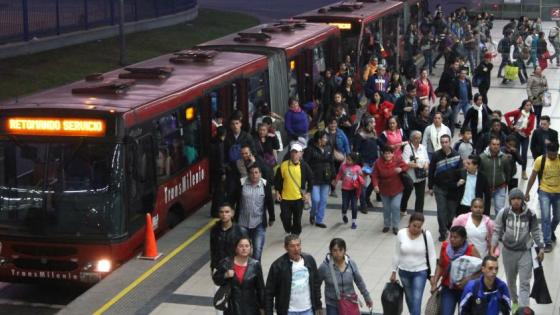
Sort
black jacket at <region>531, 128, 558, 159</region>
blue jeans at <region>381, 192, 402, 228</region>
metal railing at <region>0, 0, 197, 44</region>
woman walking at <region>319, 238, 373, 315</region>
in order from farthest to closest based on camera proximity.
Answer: metal railing at <region>0, 0, 197, 44</region> < black jacket at <region>531, 128, 558, 159</region> < blue jeans at <region>381, 192, 402, 228</region> < woman walking at <region>319, 238, 373, 315</region>

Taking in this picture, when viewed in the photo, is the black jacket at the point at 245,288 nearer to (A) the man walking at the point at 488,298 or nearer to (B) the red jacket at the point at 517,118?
(A) the man walking at the point at 488,298

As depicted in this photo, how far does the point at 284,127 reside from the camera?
23.5 m

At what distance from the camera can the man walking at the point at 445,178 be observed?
1694 centimetres

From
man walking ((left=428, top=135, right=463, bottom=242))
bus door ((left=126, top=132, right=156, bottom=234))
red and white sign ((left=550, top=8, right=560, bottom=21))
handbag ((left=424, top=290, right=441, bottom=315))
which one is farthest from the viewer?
red and white sign ((left=550, top=8, right=560, bottom=21))

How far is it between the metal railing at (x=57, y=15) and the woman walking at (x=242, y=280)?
26.5 meters

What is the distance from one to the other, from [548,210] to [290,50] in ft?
31.6

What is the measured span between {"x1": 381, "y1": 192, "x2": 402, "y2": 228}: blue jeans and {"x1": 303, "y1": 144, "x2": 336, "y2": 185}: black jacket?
0.95 metres

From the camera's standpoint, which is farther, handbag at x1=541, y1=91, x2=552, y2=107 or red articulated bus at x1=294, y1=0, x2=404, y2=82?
red articulated bus at x1=294, y1=0, x2=404, y2=82

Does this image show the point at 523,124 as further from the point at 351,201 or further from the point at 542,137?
the point at 351,201

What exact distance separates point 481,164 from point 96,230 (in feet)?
18.3

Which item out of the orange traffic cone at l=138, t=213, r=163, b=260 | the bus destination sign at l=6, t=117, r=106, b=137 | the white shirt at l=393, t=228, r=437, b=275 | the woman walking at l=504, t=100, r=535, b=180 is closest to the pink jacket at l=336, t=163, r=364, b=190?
the orange traffic cone at l=138, t=213, r=163, b=260

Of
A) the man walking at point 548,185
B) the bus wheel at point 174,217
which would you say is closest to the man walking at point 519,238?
the man walking at point 548,185

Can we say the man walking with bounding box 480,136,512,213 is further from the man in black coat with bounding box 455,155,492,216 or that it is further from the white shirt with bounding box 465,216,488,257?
the white shirt with bounding box 465,216,488,257

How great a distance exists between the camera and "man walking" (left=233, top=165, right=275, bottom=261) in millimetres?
15414
